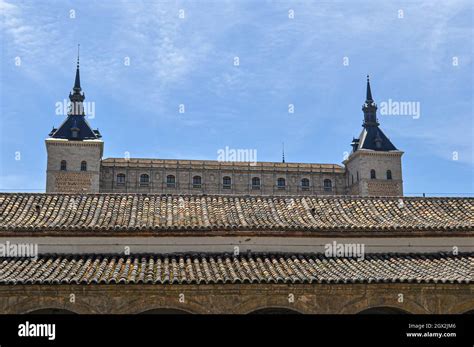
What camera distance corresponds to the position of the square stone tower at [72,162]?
62.4 metres

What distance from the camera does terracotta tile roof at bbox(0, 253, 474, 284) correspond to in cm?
1409

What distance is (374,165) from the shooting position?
67.7m

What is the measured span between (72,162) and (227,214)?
47945 millimetres

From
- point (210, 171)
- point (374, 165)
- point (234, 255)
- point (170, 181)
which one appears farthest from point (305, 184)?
point (234, 255)

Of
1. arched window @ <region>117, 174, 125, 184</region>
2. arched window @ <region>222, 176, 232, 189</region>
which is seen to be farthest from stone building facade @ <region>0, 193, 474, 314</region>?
arched window @ <region>222, 176, 232, 189</region>

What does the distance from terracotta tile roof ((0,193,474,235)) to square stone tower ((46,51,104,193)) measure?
1767 inches

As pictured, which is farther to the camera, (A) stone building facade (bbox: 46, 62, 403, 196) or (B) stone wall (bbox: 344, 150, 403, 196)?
(B) stone wall (bbox: 344, 150, 403, 196)

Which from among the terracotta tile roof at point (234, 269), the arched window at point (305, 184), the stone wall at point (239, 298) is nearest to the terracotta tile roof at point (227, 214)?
the terracotta tile roof at point (234, 269)

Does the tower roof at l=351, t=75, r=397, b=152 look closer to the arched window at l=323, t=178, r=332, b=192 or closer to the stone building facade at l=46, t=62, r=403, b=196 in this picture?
the stone building facade at l=46, t=62, r=403, b=196

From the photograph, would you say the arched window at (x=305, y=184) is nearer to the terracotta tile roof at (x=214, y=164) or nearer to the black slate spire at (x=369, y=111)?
the terracotta tile roof at (x=214, y=164)
